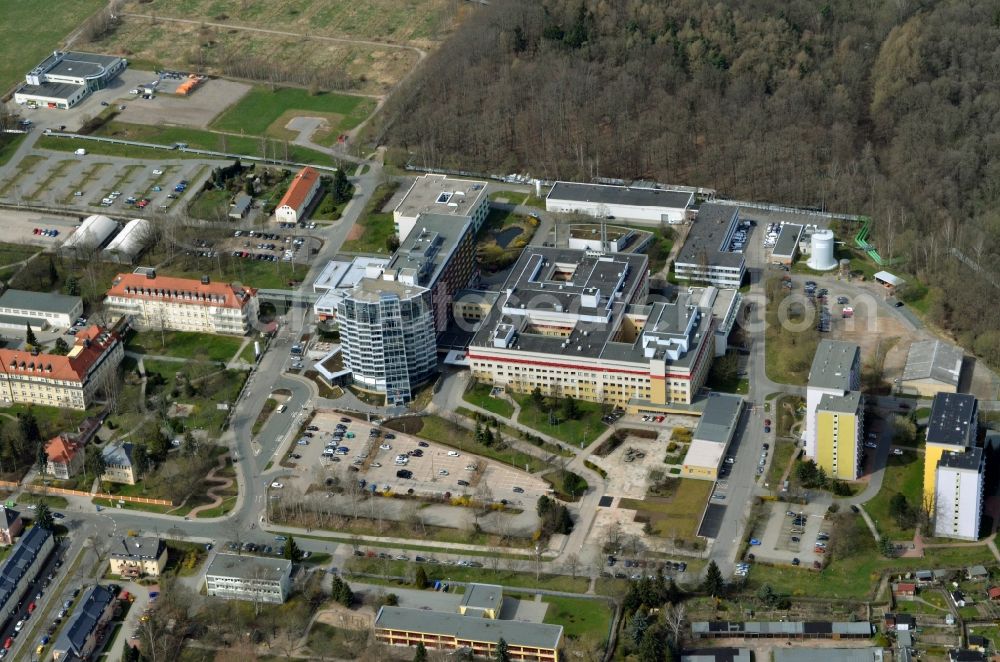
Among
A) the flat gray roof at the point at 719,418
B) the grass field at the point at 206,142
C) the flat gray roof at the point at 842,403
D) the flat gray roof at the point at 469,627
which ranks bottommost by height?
the grass field at the point at 206,142

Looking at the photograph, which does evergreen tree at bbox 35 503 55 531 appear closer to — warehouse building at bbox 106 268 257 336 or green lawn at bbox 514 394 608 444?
warehouse building at bbox 106 268 257 336

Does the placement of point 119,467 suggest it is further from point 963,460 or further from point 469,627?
point 963,460

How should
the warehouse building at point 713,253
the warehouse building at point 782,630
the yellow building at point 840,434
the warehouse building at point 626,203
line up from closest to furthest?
1. the warehouse building at point 782,630
2. the yellow building at point 840,434
3. the warehouse building at point 713,253
4. the warehouse building at point 626,203

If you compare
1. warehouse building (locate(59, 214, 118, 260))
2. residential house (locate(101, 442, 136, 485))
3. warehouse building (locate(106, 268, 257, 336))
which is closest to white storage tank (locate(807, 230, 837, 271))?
warehouse building (locate(106, 268, 257, 336))

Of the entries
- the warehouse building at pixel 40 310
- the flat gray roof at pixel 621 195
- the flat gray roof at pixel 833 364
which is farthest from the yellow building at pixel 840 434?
the warehouse building at pixel 40 310

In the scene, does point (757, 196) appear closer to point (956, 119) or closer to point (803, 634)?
point (956, 119)

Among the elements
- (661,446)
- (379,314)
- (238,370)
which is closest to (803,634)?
(661,446)

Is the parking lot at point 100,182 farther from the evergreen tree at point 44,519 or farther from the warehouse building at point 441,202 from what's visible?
the evergreen tree at point 44,519

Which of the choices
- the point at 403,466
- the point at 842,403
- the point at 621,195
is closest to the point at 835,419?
the point at 842,403
